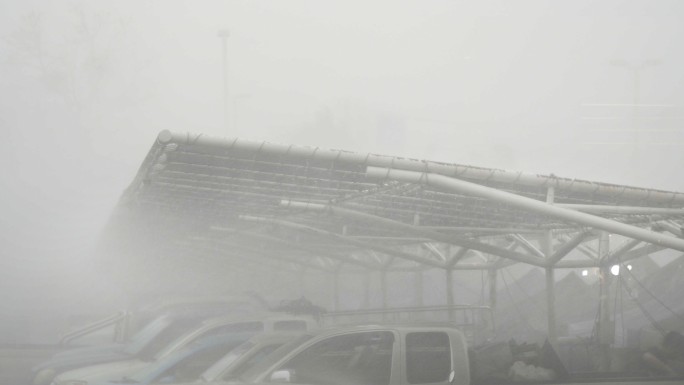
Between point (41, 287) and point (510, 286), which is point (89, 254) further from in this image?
point (510, 286)

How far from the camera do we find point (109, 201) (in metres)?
30.5

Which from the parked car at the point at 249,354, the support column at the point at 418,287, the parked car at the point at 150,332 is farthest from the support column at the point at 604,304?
the parked car at the point at 249,354

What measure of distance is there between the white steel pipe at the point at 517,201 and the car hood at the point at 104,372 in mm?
3033

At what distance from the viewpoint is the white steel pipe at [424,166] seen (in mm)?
8969

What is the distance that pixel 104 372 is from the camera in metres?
9.52

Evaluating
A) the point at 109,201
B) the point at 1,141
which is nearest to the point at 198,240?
the point at 109,201

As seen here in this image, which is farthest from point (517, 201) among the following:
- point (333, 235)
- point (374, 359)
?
point (333, 235)

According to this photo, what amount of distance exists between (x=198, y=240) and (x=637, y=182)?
23.8m

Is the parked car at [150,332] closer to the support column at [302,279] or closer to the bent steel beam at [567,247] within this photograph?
the bent steel beam at [567,247]

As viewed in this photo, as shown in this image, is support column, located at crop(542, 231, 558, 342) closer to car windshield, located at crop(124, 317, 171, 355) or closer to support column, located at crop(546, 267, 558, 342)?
support column, located at crop(546, 267, 558, 342)

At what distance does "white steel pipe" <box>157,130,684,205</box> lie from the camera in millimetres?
8969

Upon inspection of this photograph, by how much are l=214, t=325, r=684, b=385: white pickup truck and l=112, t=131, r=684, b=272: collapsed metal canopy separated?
2664 mm

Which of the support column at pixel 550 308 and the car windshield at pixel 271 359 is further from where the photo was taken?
the support column at pixel 550 308

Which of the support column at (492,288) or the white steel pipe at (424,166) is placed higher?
the white steel pipe at (424,166)
